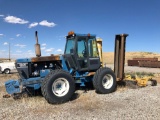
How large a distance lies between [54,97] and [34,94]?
2.38 m

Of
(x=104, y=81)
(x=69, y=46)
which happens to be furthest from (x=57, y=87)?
(x=104, y=81)

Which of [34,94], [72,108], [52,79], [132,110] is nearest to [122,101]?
[132,110]

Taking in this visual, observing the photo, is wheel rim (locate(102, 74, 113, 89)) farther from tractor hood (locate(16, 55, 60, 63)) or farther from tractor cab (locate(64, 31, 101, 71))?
tractor hood (locate(16, 55, 60, 63))

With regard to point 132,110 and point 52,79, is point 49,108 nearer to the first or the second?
point 52,79

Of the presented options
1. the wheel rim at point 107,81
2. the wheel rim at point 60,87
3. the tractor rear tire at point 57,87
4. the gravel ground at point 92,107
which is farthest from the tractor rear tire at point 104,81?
the wheel rim at point 60,87

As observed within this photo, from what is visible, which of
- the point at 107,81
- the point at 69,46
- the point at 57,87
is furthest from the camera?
the point at 107,81

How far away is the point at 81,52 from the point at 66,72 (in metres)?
1.76

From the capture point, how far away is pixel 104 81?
1201cm

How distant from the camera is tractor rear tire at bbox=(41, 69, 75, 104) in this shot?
9.59 m

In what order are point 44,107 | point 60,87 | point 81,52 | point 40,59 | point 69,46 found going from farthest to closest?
point 69,46 < point 81,52 < point 40,59 < point 60,87 < point 44,107

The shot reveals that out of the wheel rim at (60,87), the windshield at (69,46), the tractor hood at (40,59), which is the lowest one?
the wheel rim at (60,87)

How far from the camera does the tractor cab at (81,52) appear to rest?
1146 centimetres

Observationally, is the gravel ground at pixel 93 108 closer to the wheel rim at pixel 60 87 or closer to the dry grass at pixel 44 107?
the dry grass at pixel 44 107

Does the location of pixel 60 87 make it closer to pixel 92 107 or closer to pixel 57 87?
pixel 57 87
